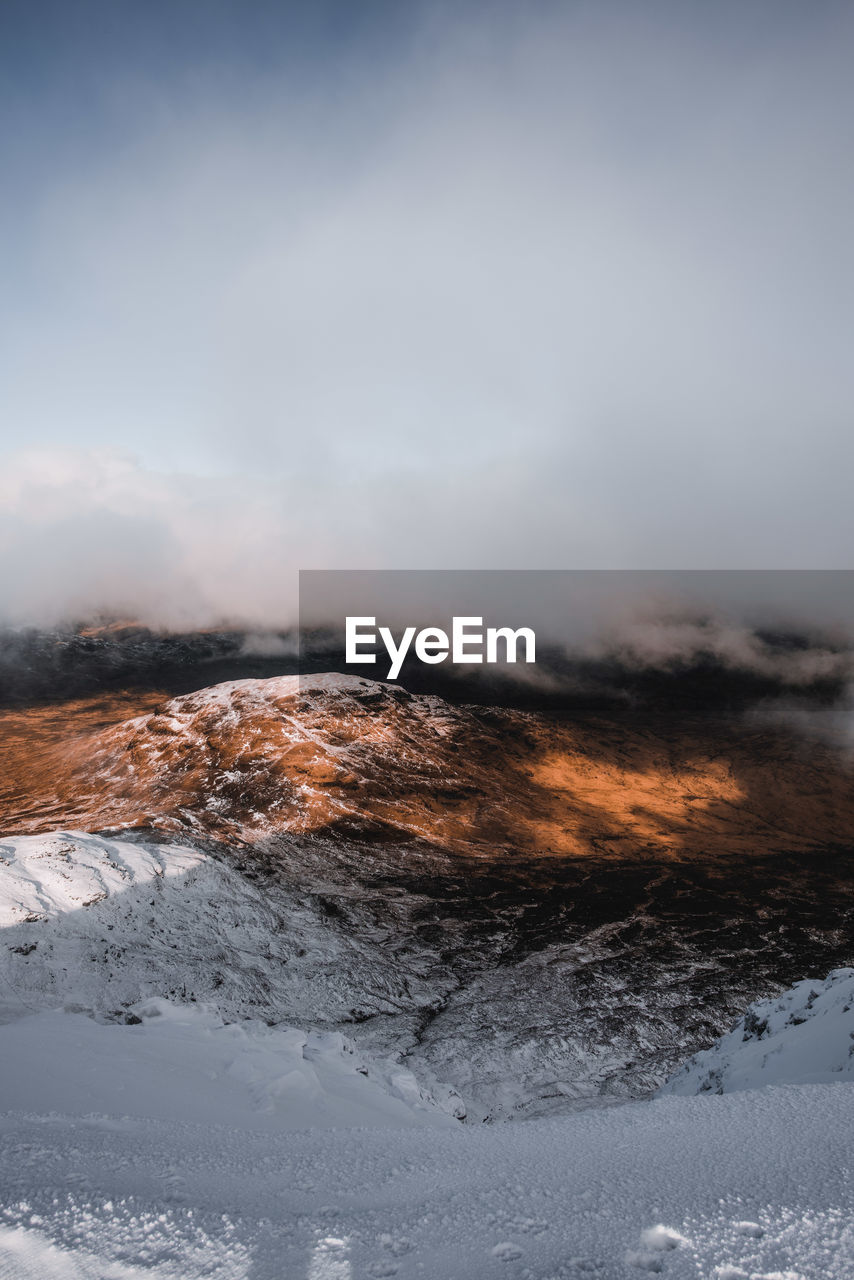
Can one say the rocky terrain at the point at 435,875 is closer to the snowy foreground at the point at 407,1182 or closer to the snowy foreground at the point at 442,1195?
the snowy foreground at the point at 407,1182

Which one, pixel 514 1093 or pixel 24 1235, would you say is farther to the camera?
pixel 514 1093

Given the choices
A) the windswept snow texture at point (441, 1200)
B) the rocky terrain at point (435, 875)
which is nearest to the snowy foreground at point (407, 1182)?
the windswept snow texture at point (441, 1200)

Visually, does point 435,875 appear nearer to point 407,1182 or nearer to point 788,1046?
point 788,1046

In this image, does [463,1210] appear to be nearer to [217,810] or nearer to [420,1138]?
[420,1138]

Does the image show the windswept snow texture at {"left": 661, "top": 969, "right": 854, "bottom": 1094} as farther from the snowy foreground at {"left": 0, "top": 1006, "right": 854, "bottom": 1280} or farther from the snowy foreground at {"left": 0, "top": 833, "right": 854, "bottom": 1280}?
the snowy foreground at {"left": 0, "top": 1006, "right": 854, "bottom": 1280}

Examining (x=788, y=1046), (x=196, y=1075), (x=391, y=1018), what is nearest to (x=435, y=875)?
(x=391, y=1018)

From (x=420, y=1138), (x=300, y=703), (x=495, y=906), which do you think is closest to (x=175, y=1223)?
(x=420, y=1138)

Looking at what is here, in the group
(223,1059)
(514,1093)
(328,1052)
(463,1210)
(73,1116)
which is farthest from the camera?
(514,1093)

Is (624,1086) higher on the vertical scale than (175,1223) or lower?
lower
